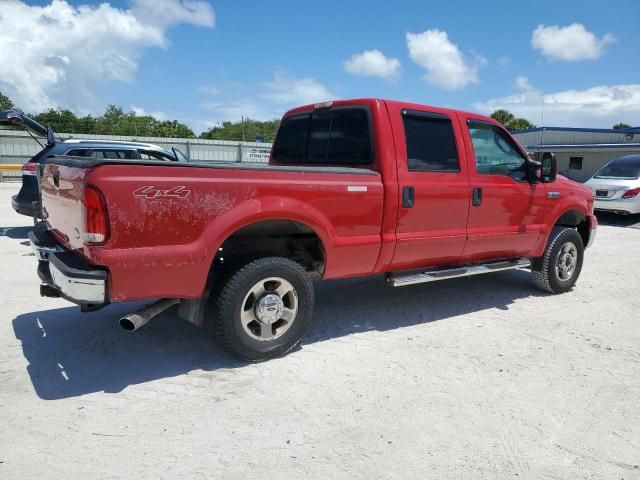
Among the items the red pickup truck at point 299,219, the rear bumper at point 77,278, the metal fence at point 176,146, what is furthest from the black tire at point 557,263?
the metal fence at point 176,146

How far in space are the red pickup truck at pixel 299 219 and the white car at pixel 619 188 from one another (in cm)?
829

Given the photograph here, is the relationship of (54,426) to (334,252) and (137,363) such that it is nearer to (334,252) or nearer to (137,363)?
(137,363)

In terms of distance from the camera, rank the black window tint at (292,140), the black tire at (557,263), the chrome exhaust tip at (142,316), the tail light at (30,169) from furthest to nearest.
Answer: the tail light at (30,169) < the black tire at (557,263) < the black window tint at (292,140) < the chrome exhaust tip at (142,316)

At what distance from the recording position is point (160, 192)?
3.21m

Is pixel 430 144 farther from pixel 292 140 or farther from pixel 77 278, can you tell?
pixel 77 278

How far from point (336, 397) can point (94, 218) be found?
1919 mm

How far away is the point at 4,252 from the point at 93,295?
215 inches

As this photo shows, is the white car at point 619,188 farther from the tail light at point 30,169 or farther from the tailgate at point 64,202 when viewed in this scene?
the tailgate at point 64,202

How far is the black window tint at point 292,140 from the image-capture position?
5.26 meters

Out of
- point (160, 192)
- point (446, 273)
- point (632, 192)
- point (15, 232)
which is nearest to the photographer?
point (160, 192)

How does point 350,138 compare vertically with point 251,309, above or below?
above

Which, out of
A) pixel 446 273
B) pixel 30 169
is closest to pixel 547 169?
pixel 446 273

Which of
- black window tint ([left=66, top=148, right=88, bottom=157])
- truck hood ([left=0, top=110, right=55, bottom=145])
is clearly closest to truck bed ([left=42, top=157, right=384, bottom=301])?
black window tint ([left=66, top=148, right=88, bottom=157])

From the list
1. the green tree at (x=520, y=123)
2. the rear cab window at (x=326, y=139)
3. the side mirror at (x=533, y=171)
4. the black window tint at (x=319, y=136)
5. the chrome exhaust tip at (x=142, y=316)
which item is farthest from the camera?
the green tree at (x=520, y=123)
